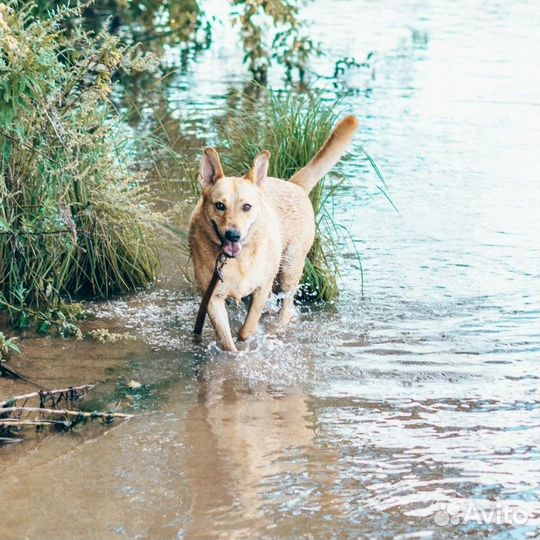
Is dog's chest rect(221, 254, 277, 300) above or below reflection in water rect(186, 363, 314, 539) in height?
above

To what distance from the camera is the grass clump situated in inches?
265

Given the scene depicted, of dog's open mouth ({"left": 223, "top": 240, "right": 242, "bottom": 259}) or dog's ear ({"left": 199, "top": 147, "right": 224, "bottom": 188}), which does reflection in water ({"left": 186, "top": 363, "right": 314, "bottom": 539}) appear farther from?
dog's ear ({"left": 199, "top": 147, "right": 224, "bottom": 188})

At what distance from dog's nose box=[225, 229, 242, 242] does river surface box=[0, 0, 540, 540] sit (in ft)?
2.59

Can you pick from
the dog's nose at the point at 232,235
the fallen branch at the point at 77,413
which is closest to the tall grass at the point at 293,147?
the dog's nose at the point at 232,235

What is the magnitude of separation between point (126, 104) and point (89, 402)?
8.33 m

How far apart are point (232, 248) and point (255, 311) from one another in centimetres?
64

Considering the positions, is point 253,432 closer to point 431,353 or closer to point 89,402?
point 89,402

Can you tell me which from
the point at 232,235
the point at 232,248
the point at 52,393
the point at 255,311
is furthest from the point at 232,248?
the point at 52,393

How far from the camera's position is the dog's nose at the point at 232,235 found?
6539mm

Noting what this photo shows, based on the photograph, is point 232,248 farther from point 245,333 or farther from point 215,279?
point 245,333

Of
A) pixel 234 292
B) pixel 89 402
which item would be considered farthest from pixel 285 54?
pixel 89 402

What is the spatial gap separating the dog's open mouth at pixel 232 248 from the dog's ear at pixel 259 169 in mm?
447

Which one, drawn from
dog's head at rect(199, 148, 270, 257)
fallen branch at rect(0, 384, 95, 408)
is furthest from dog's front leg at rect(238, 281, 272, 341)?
fallen branch at rect(0, 384, 95, 408)

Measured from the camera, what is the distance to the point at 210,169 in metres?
6.70
